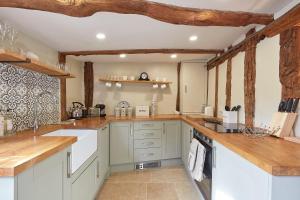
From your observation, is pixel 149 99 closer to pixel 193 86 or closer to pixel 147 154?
pixel 193 86

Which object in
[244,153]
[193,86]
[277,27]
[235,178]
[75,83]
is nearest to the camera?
[244,153]

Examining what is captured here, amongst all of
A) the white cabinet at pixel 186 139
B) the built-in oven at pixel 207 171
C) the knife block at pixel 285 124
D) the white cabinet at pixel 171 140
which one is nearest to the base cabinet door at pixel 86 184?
the built-in oven at pixel 207 171

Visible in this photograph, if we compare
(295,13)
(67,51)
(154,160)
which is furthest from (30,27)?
(154,160)

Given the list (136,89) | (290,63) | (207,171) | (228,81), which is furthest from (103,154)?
(290,63)

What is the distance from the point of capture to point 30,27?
2.21 metres

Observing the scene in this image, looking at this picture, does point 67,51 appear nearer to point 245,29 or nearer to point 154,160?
point 154,160

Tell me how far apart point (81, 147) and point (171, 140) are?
2.11 meters

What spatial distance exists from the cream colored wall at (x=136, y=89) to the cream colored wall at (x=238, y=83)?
1.70 meters

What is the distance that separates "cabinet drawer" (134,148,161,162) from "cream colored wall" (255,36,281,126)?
1926 mm

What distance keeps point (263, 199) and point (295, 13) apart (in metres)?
1.43

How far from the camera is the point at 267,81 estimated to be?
205cm

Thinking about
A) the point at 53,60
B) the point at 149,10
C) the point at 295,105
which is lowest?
the point at 295,105

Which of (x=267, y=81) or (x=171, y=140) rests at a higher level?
(x=267, y=81)

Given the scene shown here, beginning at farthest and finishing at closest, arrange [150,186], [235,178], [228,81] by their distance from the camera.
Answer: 1. [228,81]
2. [150,186]
3. [235,178]
